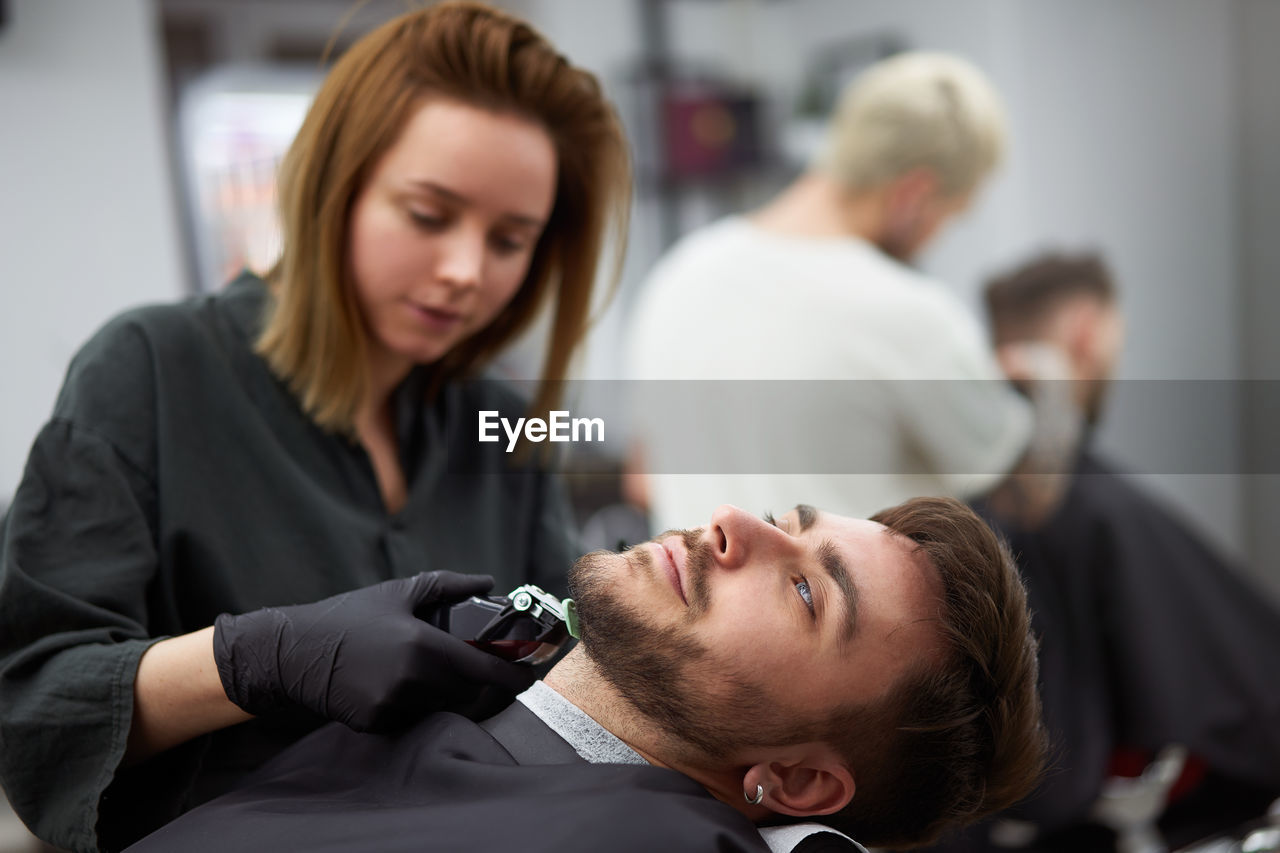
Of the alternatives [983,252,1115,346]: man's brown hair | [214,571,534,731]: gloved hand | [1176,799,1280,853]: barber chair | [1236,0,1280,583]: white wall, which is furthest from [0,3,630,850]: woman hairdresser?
[1236,0,1280,583]: white wall

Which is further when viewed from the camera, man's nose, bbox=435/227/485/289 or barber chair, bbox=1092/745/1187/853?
barber chair, bbox=1092/745/1187/853

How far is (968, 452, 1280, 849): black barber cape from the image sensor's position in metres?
2.59

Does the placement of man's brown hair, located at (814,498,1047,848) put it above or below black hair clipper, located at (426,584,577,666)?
below

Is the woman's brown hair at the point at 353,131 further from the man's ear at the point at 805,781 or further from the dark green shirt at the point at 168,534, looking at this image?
the man's ear at the point at 805,781

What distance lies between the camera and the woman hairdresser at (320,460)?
1122 mm

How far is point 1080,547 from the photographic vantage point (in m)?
2.83

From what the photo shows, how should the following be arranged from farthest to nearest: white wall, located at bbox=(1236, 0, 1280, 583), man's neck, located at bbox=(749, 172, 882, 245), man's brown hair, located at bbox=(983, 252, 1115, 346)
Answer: white wall, located at bbox=(1236, 0, 1280, 583)
man's brown hair, located at bbox=(983, 252, 1115, 346)
man's neck, located at bbox=(749, 172, 882, 245)

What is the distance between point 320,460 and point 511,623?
0.41 m

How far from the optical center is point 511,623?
1.13 m

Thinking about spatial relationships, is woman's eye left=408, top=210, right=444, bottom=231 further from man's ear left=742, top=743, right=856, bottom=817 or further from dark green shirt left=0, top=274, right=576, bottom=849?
man's ear left=742, top=743, right=856, bottom=817

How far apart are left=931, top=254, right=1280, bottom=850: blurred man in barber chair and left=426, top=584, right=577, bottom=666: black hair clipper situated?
1.56 meters

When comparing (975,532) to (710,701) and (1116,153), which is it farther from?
(1116,153)

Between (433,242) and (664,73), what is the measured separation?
3.79m

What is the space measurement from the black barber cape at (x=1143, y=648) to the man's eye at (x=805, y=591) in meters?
1.48
